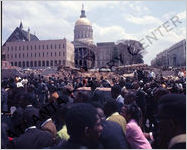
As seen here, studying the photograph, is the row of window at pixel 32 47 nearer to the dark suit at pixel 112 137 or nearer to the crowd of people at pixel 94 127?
the crowd of people at pixel 94 127

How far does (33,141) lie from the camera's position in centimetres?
396

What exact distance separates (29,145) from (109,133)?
1.03 meters

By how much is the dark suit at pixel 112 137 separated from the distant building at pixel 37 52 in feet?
278

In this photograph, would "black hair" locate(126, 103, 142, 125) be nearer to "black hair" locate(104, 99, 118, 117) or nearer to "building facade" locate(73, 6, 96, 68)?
"black hair" locate(104, 99, 118, 117)

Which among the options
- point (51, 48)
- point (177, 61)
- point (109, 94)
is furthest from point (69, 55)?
point (109, 94)

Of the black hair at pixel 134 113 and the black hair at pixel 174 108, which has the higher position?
the black hair at pixel 174 108

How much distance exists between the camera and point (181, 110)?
306cm

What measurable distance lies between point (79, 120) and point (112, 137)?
0.90 metres

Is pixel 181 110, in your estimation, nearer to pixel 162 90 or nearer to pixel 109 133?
pixel 109 133

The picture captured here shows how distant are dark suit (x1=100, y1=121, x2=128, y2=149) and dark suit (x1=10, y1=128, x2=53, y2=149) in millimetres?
756

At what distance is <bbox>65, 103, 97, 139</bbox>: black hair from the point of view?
3135mm

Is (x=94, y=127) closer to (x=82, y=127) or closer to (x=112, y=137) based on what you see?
(x=82, y=127)

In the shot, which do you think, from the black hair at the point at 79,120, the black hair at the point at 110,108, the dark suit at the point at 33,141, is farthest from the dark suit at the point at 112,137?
the black hair at the point at 110,108

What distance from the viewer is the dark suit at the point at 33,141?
3.91m
